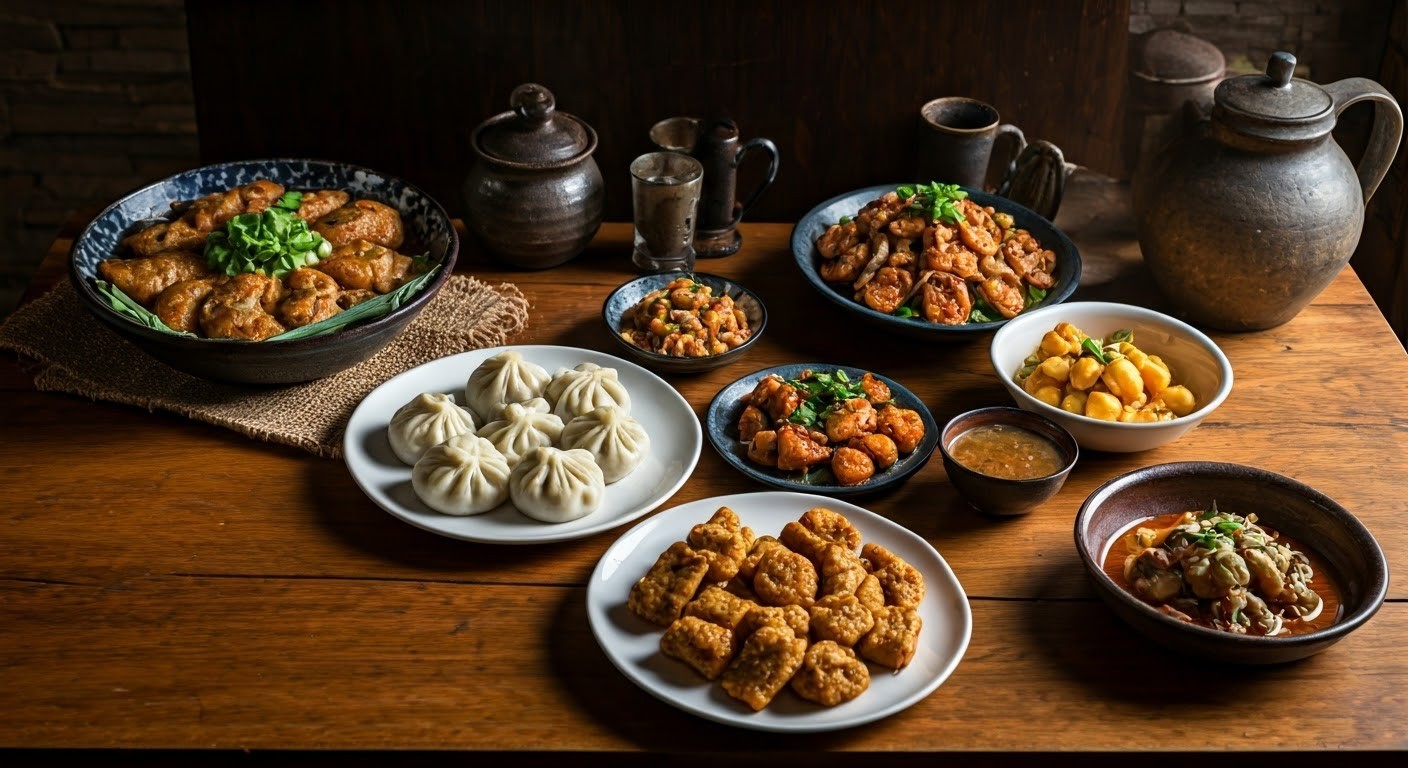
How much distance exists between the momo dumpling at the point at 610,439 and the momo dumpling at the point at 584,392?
0.15 ft

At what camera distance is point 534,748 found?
1.48 m

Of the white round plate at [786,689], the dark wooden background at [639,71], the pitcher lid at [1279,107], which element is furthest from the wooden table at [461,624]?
the dark wooden background at [639,71]

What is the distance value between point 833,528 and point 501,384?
63cm

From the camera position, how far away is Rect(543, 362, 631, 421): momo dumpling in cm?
199

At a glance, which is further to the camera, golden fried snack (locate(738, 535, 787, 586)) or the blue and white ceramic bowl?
the blue and white ceramic bowl

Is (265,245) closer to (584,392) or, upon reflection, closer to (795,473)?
(584,392)

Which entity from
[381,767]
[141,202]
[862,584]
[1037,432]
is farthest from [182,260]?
[1037,432]

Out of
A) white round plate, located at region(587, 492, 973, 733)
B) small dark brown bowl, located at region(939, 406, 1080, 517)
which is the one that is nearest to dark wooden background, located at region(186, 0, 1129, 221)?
small dark brown bowl, located at region(939, 406, 1080, 517)

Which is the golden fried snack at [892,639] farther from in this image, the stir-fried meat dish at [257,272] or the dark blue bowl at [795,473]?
the stir-fried meat dish at [257,272]

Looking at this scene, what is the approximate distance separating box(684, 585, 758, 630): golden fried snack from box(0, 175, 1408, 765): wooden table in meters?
0.13

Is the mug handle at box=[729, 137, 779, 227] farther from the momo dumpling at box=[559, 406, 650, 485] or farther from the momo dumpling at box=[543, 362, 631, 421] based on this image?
the momo dumpling at box=[559, 406, 650, 485]

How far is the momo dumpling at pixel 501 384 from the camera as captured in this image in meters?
2.00

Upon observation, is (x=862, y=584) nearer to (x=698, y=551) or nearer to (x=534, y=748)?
(x=698, y=551)

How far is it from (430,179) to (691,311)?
34.8 inches
